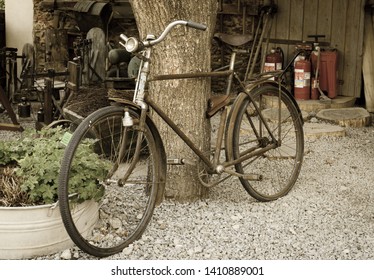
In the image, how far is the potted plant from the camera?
3.84m

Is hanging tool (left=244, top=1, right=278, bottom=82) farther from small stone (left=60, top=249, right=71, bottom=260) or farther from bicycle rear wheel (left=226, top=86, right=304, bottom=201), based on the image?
small stone (left=60, top=249, right=71, bottom=260)

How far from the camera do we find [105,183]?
4016mm

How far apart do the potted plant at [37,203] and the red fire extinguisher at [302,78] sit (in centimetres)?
455

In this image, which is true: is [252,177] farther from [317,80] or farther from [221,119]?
[317,80]

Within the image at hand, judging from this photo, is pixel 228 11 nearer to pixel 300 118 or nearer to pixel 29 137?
pixel 300 118

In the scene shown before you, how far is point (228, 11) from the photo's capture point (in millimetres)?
9469

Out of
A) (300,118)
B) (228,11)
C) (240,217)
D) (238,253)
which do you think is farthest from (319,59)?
(238,253)

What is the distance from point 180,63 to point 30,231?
Result: 1537 millimetres

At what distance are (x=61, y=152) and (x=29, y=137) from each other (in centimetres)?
58

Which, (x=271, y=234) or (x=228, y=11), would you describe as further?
(x=228, y=11)

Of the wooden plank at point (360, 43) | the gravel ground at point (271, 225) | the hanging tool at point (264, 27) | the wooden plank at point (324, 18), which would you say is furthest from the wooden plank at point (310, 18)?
the gravel ground at point (271, 225)

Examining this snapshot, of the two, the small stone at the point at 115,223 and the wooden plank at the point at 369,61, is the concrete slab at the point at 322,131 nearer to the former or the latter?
the wooden plank at the point at 369,61

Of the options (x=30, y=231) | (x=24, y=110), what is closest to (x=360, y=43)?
(x=24, y=110)

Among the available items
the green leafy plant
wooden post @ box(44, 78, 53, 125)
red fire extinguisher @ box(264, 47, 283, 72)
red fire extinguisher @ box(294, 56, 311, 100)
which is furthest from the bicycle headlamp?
red fire extinguisher @ box(264, 47, 283, 72)
